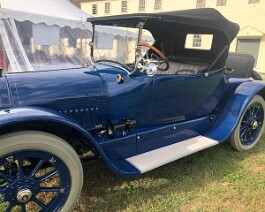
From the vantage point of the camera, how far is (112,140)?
2646mm

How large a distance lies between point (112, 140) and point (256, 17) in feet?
61.7

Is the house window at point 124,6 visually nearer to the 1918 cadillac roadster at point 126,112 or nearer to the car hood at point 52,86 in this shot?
the 1918 cadillac roadster at point 126,112

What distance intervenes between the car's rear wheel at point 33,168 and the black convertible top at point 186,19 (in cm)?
138

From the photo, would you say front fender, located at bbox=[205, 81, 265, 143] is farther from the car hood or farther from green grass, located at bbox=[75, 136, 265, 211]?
the car hood

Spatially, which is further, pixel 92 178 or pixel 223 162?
pixel 223 162

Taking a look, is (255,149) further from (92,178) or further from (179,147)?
(92,178)

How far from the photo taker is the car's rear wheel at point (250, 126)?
3.76 meters

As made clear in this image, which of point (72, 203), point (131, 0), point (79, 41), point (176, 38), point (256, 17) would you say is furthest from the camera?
point (131, 0)

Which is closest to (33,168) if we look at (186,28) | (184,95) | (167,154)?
(167,154)

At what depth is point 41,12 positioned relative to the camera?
8.43 metres

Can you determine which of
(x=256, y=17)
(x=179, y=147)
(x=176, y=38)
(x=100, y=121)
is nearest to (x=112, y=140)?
(x=100, y=121)

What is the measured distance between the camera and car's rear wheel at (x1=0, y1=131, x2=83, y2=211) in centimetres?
190

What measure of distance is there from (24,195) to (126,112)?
3.95 ft

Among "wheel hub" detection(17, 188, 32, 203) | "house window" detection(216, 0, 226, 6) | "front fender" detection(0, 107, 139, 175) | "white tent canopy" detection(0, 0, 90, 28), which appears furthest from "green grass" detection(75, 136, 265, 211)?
"house window" detection(216, 0, 226, 6)
